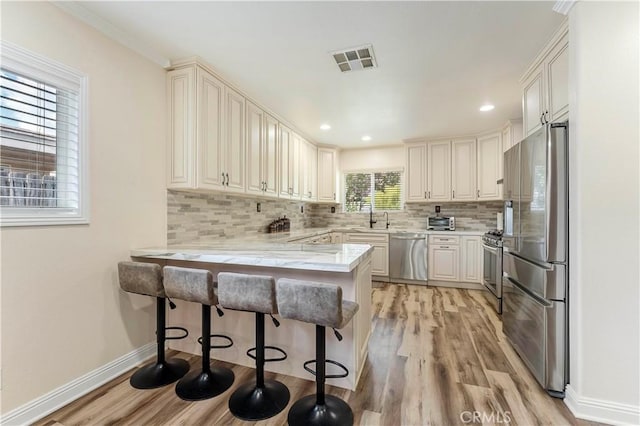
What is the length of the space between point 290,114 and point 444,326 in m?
3.19

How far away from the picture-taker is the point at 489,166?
451cm

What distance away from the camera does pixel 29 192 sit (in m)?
1.69

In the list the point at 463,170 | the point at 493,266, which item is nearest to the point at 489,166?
the point at 463,170

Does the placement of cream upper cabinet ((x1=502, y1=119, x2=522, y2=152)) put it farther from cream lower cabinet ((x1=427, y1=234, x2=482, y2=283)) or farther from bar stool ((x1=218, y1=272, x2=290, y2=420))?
bar stool ((x1=218, y1=272, x2=290, y2=420))

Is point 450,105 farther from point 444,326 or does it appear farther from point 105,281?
point 105,281

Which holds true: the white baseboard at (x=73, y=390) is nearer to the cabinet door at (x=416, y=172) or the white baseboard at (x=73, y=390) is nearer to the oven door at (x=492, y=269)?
the oven door at (x=492, y=269)

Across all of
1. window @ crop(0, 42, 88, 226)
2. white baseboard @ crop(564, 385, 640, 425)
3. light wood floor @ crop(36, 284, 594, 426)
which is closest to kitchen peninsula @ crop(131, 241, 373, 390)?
light wood floor @ crop(36, 284, 594, 426)

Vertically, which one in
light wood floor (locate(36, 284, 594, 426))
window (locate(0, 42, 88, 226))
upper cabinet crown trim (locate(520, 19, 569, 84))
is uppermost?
upper cabinet crown trim (locate(520, 19, 569, 84))

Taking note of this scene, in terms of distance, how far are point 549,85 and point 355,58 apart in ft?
5.02

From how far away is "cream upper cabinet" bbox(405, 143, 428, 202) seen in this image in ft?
16.4

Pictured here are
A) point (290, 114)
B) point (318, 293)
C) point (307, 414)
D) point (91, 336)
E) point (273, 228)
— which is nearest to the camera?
point (318, 293)

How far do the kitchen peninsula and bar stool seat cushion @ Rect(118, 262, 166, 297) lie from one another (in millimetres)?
162

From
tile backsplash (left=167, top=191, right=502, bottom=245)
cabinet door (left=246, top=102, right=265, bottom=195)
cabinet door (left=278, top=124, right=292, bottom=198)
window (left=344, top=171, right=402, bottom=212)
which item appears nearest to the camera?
tile backsplash (left=167, top=191, right=502, bottom=245)

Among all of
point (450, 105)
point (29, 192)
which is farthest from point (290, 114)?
point (29, 192)
